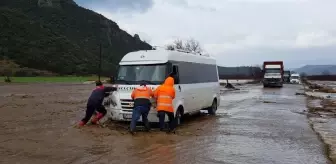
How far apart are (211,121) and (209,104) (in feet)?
6.36

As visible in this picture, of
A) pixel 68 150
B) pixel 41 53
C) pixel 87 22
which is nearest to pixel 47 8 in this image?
pixel 87 22

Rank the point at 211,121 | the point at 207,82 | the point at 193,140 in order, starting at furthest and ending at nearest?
the point at 207,82 → the point at 211,121 → the point at 193,140

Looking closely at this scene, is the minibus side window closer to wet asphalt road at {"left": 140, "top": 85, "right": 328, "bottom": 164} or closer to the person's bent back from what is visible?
the person's bent back

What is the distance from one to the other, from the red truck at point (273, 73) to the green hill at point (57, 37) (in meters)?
38.9

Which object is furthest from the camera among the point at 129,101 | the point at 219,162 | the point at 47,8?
the point at 47,8

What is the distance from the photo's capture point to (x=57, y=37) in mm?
88000

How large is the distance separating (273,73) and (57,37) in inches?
2094

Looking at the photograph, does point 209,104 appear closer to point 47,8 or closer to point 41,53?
point 41,53

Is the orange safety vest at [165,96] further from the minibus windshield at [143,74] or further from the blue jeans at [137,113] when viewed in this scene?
the minibus windshield at [143,74]

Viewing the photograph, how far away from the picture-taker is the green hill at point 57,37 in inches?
2958

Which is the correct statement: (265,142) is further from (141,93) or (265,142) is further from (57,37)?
(57,37)

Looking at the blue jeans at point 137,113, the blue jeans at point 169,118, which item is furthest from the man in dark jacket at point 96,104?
the blue jeans at point 169,118

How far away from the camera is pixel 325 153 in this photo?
32.4ft

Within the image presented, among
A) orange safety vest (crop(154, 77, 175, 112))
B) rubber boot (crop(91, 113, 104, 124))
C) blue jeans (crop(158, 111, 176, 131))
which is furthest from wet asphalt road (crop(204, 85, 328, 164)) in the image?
rubber boot (crop(91, 113, 104, 124))
